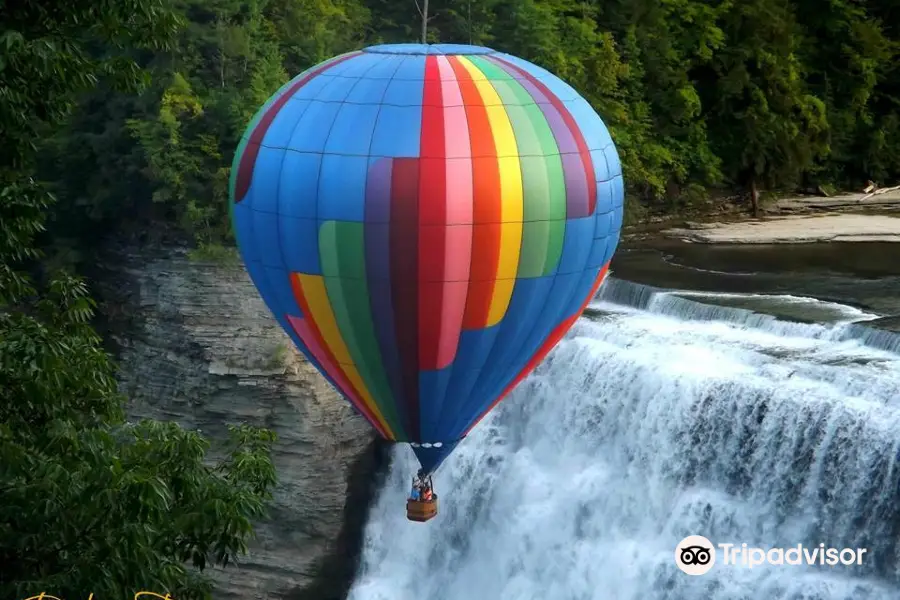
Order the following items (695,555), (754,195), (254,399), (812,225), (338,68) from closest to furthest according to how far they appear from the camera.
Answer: (338,68) → (695,555) → (254,399) → (812,225) → (754,195)

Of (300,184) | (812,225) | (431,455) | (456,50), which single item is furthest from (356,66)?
(812,225)

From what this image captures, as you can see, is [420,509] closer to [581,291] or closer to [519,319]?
[519,319]

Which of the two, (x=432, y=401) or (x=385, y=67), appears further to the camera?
(x=432, y=401)

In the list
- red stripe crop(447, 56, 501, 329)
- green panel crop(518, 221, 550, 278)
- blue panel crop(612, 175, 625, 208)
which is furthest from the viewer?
blue panel crop(612, 175, 625, 208)

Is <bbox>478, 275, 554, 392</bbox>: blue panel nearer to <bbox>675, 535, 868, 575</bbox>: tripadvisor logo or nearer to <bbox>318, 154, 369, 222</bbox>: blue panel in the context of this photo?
<bbox>318, 154, 369, 222</bbox>: blue panel

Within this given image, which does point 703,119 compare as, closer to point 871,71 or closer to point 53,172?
point 871,71

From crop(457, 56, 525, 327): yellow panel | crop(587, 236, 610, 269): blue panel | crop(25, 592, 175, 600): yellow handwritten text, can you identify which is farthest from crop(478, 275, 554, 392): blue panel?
crop(25, 592, 175, 600): yellow handwritten text

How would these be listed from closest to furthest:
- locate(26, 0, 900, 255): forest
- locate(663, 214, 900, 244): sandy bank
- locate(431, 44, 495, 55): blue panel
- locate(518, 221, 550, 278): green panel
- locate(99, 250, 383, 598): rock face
→ 1. locate(518, 221, 550, 278): green panel
2. locate(431, 44, 495, 55): blue panel
3. locate(99, 250, 383, 598): rock face
4. locate(26, 0, 900, 255): forest
5. locate(663, 214, 900, 244): sandy bank
